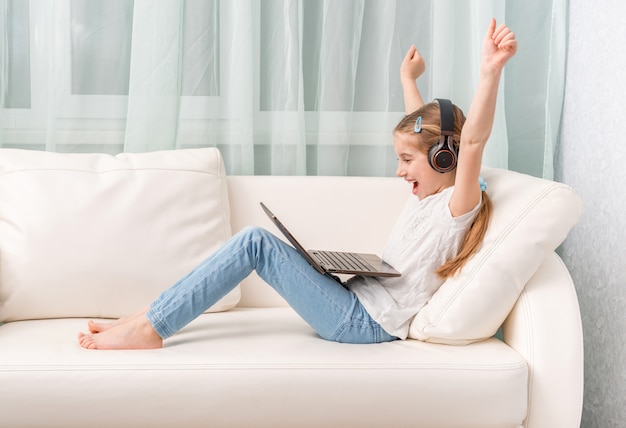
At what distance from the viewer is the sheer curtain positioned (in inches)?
84.4

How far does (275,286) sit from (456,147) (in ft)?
1.66

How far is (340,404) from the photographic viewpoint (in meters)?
1.48

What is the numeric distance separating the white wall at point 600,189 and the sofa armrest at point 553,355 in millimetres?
348

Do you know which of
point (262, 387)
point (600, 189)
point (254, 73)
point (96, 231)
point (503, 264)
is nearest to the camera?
point (262, 387)

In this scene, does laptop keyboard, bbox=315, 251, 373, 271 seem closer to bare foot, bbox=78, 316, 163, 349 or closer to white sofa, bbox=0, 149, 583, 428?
white sofa, bbox=0, 149, 583, 428

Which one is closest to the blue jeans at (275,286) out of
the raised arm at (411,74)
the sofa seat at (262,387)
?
the sofa seat at (262,387)

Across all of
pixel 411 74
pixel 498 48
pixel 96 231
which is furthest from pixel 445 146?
pixel 96 231

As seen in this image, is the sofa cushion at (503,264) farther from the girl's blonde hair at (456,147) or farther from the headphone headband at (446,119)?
the headphone headband at (446,119)

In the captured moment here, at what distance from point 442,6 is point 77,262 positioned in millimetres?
1217

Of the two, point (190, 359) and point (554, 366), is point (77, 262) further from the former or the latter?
point (554, 366)

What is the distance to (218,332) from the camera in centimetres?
170

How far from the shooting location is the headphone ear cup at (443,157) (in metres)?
1.67

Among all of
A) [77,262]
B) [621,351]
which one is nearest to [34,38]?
[77,262]

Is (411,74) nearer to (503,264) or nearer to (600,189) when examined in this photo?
(600,189)
